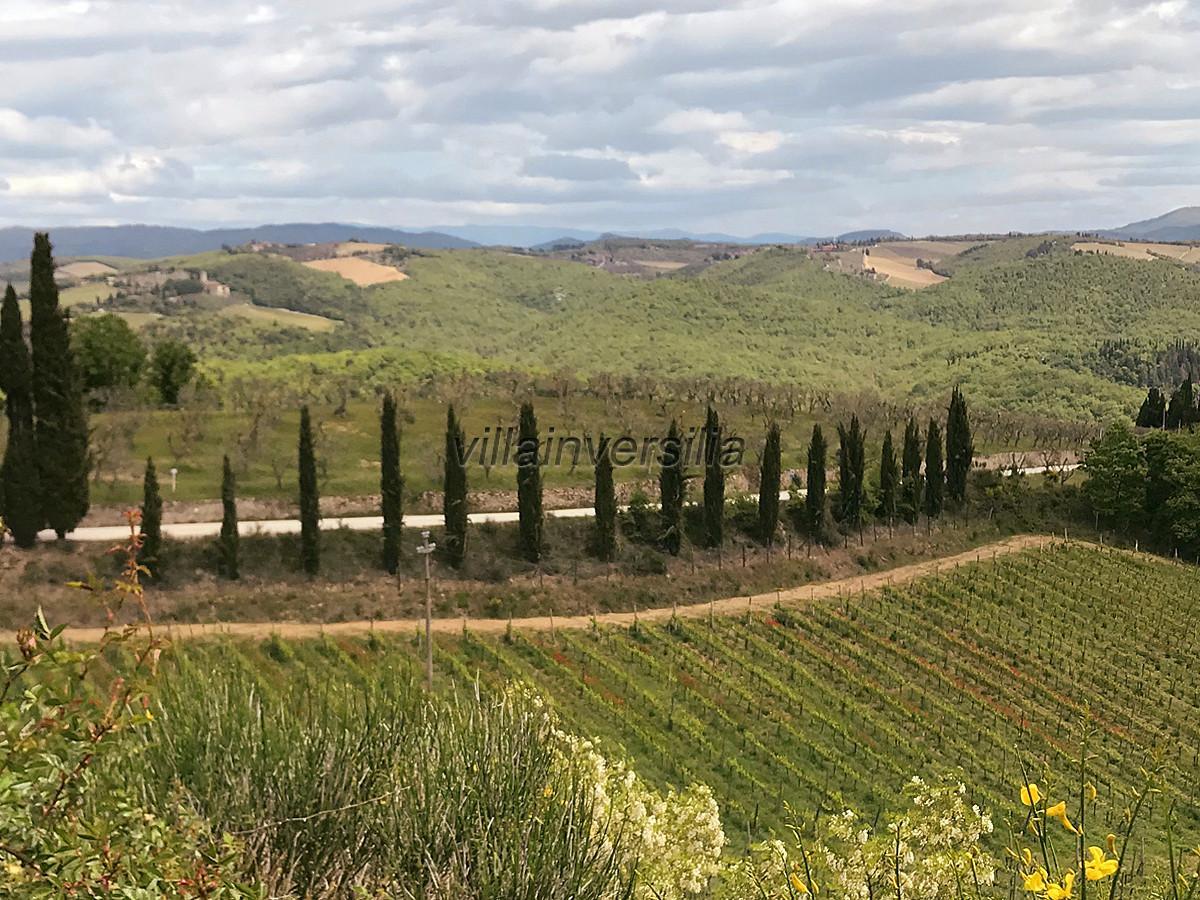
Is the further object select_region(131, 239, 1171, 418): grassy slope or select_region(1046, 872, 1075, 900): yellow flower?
select_region(131, 239, 1171, 418): grassy slope

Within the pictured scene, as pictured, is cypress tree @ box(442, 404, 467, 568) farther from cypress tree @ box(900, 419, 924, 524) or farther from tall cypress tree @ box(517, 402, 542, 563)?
cypress tree @ box(900, 419, 924, 524)

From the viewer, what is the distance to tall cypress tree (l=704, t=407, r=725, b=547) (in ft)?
152

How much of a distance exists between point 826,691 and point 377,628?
53.8 feet

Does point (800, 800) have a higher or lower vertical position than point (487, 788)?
lower

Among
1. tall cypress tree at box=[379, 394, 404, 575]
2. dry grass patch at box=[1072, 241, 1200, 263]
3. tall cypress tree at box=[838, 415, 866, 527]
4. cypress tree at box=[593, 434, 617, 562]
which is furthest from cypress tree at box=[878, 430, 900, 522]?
dry grass patch at box=[1072, 241, 1200, 263]

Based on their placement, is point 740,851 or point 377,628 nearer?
point 740,851

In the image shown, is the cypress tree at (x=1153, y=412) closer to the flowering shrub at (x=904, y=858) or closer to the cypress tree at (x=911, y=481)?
the cypress tree at (x=911, y=481)

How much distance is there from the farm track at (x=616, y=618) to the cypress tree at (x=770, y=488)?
12.9 feet

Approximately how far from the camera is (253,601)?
37.1 m

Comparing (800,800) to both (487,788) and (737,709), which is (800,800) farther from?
(487,788)

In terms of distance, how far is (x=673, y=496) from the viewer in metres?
45.7

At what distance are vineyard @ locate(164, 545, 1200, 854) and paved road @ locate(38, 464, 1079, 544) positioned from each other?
10280 millimetres

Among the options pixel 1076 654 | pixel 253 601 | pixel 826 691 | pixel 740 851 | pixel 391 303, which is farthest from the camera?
pixel 391 303

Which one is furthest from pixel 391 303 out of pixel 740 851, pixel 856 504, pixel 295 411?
pixel 740 851
